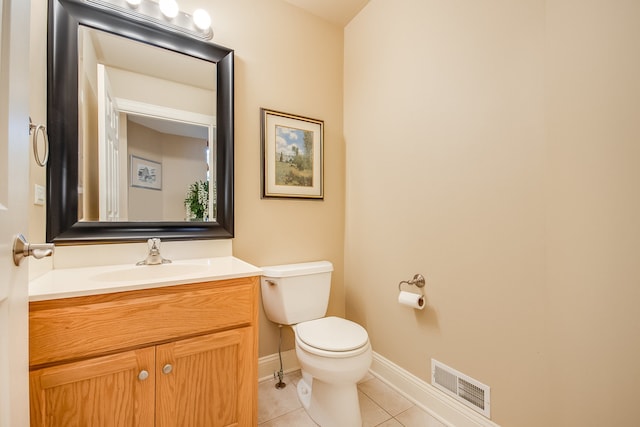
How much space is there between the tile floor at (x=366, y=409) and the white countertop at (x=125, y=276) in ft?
2.74

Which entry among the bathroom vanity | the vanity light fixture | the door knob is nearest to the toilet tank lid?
the bathroom vanity

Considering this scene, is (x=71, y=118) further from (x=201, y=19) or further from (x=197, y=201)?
(x=201, y=19)

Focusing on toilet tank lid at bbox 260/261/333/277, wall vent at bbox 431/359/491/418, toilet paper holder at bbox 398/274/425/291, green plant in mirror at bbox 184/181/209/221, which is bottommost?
wall vent at bbox 431/359/491/418

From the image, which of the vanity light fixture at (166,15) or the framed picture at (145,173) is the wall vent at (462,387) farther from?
the vanity light fixture at (166,15)

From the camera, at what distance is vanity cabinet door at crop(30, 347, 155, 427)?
36.3 inches

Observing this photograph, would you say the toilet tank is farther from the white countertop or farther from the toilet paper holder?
the toilet paper holder

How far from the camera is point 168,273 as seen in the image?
143cm

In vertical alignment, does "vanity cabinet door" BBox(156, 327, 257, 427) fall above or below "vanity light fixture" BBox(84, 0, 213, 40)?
below

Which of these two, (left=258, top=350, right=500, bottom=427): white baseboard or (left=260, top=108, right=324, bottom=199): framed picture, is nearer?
(left=258, top=350, right=500, bottom=427): white baseboard

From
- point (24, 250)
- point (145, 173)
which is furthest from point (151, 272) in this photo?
point (24, 250)

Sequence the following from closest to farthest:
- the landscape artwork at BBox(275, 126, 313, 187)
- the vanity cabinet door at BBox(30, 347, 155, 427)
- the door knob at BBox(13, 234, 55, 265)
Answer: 1. the door knob at BBox(13, 234, 55, 265)
2. the vanity cabinet door at BBox(30, 347, 155, 427)
3. the landscape artwork at BBox(275, 126, 313, 187)

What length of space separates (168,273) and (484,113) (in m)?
1.70

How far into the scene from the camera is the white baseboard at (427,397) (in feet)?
4.45

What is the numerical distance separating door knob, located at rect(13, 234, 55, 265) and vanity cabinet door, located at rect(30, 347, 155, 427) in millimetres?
583
